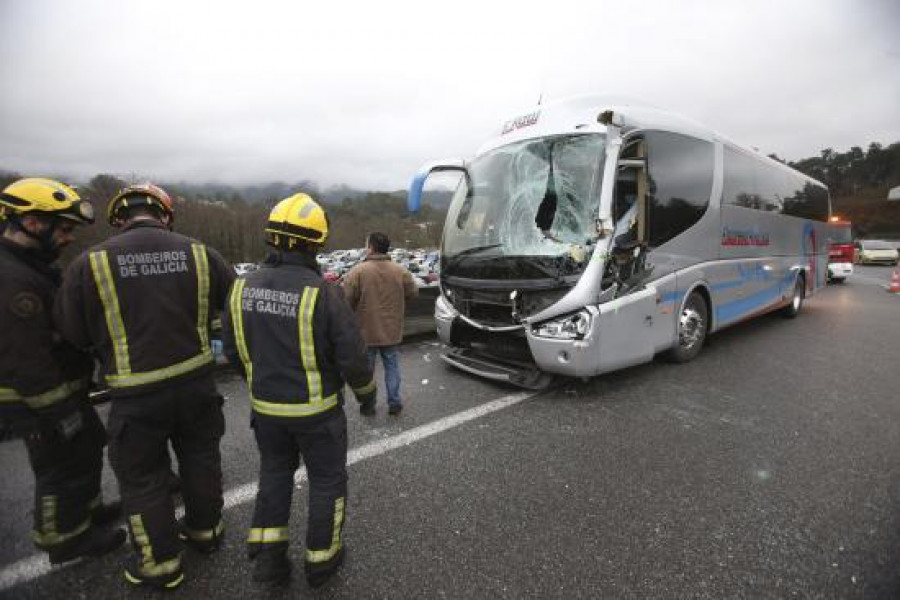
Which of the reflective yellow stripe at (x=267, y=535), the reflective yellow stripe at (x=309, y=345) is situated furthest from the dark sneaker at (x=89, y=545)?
the reflective yellow stripe at (x=309, y=345)

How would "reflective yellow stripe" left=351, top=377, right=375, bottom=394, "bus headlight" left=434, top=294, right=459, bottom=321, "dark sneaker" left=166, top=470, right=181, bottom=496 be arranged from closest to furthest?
1. "reflective yellow stripe" left=351, top=377, right=375, bottom=394
2. "dark sneaker" left=166, top=470, right=181, bottom=496
3. "bus headlight" left=434, top=294, right=459, bottom=321

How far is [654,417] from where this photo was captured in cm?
388

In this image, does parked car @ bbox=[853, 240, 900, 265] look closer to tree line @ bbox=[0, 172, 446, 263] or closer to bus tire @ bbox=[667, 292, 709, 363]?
bus tire @ bbox=[667, 292, 709, 363]

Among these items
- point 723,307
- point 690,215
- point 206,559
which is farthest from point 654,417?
point 206,559

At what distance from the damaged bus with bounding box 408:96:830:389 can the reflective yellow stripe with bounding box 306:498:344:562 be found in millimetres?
2492

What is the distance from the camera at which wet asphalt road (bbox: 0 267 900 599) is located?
2086 millimetres

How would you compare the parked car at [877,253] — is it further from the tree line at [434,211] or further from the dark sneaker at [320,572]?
the tree line at [434,211]

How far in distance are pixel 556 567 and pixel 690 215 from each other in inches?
176

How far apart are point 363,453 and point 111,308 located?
1.93m

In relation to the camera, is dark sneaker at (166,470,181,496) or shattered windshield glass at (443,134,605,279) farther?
shattered windshield glass at (443,134,605,279)

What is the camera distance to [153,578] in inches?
80.3

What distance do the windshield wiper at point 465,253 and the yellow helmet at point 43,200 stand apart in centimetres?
323

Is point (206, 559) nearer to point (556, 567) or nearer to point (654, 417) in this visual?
point (556, 567)

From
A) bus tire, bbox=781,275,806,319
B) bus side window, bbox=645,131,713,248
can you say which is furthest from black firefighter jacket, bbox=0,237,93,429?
bus tire, bbox=781,275,806,319
